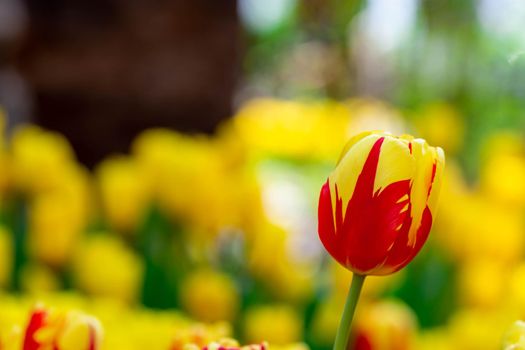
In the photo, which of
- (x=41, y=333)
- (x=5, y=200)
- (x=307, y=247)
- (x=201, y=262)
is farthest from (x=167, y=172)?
(x=307, y=247)

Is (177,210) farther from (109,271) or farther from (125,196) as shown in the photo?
(109,271)

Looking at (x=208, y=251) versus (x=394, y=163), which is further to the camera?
(x=208, y=251)

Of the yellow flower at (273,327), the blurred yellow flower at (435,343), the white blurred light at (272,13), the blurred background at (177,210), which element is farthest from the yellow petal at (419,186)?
the white blurred light at (272,13)

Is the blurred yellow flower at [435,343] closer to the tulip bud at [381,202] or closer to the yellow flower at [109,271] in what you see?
the yellow flower at [109,271]

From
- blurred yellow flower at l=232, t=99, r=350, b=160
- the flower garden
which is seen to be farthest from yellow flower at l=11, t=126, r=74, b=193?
blurred yellow flower at l=232, t=99, r=350, b=160

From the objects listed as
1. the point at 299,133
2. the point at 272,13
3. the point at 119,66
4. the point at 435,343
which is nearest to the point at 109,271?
the point at 435,343

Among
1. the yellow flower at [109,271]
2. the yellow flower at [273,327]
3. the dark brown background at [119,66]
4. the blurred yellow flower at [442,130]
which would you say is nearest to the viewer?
the yellow flower at [273,327]

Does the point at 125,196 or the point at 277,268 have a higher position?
the point at 125,196
